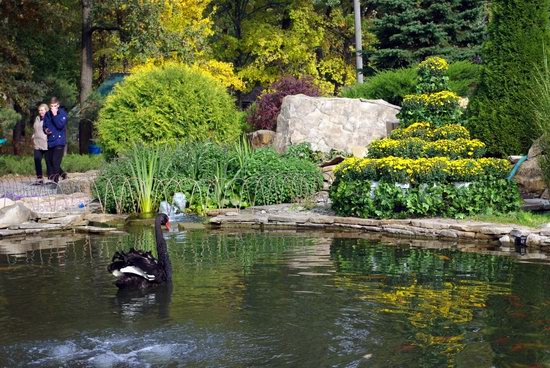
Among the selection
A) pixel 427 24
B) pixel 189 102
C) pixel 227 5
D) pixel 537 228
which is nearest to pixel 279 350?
pixel 537 228

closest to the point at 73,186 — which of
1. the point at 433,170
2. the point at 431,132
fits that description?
the point at 431,132

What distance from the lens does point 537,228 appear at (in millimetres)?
11820

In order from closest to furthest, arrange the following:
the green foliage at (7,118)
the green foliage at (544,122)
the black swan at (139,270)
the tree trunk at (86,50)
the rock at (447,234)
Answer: the black swan at (139,270) < the rock at (447,234) < the green foliage at (544,122) < the green foliage at (7,118) < the tree trunk at (86,50)

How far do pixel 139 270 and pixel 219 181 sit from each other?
722 cm

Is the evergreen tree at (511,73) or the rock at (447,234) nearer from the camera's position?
the rock at (447,234)

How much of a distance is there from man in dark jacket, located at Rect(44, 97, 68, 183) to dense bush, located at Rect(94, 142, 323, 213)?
326 cm

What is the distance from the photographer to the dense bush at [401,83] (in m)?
20.7

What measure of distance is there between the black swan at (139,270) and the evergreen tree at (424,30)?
1659 cm

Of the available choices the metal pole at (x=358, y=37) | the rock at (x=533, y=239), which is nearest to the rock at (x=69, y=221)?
the rock at (x=533, y=239)

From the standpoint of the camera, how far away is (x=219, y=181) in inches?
634

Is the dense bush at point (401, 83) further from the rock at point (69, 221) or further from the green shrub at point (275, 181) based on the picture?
the rock at point (69, 221)

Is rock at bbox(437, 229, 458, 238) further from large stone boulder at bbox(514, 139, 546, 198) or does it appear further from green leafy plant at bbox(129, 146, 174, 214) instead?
green leafy plant at bbox(129, 146, 174, 214)

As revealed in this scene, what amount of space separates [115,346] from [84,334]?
0.49 meters

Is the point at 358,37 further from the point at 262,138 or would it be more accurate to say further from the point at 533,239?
the point at 533,239
